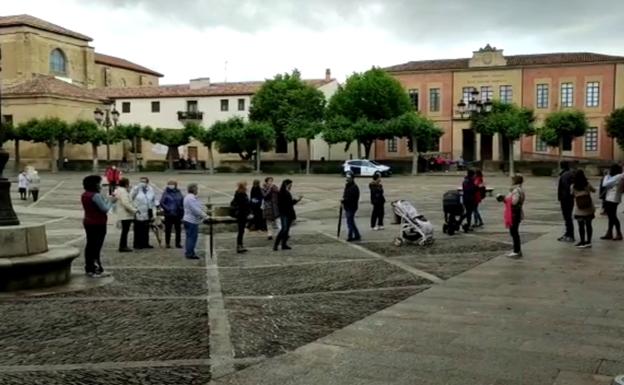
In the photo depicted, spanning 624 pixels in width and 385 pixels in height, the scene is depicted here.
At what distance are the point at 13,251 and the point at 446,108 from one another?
175 ft

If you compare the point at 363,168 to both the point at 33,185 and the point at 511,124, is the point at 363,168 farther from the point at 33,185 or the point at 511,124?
the point at 33,185

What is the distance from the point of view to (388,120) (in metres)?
53.6

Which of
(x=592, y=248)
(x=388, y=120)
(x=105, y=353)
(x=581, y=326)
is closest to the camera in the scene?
(x=105, y=353)

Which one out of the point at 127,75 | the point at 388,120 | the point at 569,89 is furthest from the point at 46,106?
the point at 569,89

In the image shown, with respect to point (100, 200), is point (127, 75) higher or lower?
higher

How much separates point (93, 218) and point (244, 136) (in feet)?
147

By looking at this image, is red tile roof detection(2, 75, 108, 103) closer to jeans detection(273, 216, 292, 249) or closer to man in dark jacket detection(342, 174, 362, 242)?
man in dark jacket detection(342, 174, 362, 242)

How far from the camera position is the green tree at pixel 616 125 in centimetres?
5094

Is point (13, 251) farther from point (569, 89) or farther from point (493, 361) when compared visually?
point (569, 89)

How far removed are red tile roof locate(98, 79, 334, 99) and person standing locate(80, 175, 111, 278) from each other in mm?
54992

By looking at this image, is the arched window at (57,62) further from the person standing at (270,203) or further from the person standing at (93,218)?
the person standing at (93,218)

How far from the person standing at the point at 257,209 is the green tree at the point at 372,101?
35786 mm

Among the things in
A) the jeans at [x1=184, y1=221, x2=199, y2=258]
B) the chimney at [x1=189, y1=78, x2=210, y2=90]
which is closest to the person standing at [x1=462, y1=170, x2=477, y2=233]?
the jeans at [x1=184, y1=221, x2=199, y2=258]

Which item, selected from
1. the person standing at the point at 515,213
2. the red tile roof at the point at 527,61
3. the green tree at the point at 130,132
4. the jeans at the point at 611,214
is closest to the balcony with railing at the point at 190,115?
the green tree at the point at 130,132
